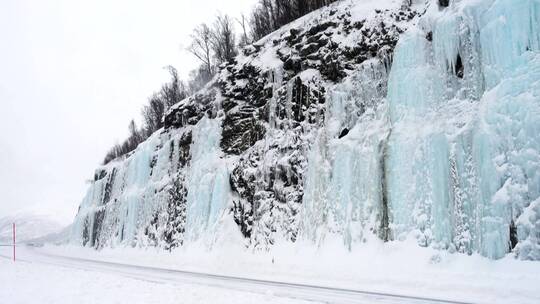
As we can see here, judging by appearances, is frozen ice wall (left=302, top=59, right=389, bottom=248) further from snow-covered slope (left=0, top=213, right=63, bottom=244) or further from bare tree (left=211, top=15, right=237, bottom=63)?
A: snow-covered slope (left=0, top=213, right=63, bottom=244)

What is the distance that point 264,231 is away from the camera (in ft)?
66.7

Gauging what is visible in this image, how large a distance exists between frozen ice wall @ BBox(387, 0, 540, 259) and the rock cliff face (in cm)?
4

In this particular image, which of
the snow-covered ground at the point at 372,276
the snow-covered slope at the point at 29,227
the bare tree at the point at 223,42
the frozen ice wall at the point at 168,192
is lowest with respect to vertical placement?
the snow-covered slope at the point at 29,227

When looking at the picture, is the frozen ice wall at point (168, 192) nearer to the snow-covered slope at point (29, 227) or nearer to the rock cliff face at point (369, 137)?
the rock cliff face at point (369, 137)

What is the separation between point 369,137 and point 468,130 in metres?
4.33

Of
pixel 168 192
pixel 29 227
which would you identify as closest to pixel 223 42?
pixel 168 192

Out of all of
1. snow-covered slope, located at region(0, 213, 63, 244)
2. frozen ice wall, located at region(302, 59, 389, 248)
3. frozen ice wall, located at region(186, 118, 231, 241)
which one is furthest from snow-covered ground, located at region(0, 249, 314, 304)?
snow-covered slope, located at region(0, 213, 63, 244)

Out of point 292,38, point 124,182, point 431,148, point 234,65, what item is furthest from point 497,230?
point 124,182

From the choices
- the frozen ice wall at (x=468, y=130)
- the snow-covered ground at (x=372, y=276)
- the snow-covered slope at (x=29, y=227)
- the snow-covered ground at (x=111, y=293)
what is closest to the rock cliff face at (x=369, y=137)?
the frozen ice wall at (x=468, y=130)

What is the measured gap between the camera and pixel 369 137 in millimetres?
17000

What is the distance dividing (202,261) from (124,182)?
19116 millimetres

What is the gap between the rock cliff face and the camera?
1209 cm

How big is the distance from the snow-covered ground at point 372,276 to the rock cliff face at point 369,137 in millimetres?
546

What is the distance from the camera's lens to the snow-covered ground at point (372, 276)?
9.95 metres
